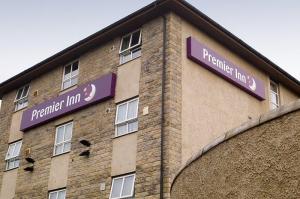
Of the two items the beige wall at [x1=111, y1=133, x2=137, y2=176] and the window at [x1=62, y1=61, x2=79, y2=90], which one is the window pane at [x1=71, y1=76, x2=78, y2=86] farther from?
the beige wall at [x1=111, y1=133, x2=137, y2=176]

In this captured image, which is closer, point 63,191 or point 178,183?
point 178,183

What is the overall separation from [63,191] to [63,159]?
112 centimetres

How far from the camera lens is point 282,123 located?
4676 mm

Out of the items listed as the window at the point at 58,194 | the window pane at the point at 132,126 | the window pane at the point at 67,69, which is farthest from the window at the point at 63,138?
the window pane at the point at 132,126

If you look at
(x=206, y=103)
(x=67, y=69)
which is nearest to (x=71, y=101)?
(x=67, y=69)

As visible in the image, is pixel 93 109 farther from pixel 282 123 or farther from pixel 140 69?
pixel 282 123

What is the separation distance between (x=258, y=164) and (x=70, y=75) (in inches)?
539

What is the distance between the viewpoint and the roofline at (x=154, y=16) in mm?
14773

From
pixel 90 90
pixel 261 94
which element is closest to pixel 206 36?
pixel 261 94

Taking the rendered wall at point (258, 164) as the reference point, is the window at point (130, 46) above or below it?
above

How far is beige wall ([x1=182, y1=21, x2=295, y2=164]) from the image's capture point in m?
13.7

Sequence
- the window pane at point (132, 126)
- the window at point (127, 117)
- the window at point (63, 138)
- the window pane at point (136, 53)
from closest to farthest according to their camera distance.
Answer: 1. the window pane at point (132, 126)
2. the window at point (127, 117)
3. the window pane at point (136, 53)
4. the window at point (63, 138)

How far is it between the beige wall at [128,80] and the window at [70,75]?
2.70 m

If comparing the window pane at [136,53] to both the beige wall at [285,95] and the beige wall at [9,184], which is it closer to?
the beige wall at [285,95]
